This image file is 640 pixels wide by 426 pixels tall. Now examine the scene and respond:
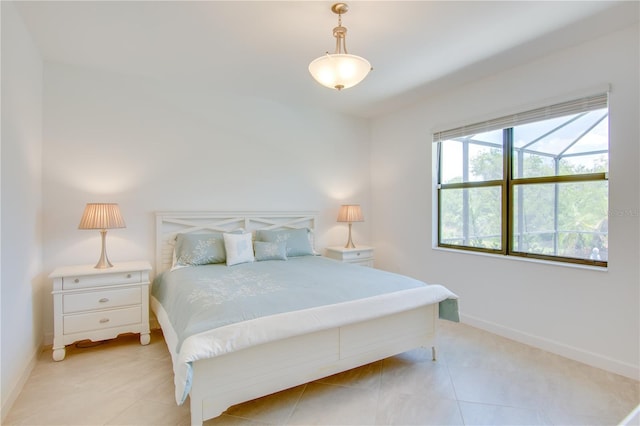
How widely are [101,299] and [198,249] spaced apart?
0.88 m

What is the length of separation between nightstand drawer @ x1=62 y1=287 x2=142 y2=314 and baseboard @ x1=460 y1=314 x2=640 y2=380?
3335 millimetres

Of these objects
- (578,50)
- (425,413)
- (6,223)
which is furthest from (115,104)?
(578,50)

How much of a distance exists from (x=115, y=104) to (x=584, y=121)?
4263 millimetres

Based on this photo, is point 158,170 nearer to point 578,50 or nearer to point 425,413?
point 425,413

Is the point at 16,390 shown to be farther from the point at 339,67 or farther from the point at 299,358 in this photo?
the point at 339,67

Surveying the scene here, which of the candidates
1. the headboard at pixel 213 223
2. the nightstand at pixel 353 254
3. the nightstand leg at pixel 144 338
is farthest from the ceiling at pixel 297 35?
the nightstand leg at pixel 144 338

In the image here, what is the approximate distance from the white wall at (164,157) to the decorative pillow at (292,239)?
395 millimetres

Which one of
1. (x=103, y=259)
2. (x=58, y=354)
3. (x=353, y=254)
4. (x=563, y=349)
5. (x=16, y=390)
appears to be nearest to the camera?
(x=16, y=390)

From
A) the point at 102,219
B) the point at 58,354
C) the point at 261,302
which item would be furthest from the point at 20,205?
the point at 261,302

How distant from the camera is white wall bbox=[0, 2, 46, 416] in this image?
199 cm

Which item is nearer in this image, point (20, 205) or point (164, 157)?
point (20, 205)

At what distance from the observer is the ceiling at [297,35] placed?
7.01ft

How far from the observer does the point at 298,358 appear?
1931 millimetres

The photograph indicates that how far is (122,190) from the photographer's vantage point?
10.5 feet
